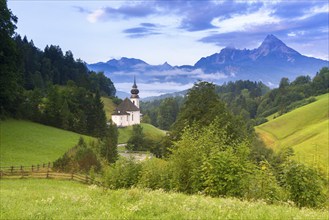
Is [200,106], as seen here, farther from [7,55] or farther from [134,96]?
[134,96]

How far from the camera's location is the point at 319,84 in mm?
185000

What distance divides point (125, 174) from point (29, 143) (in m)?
37.6

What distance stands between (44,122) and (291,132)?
82587 millimetres

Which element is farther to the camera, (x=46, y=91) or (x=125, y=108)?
(x=125, y=108)

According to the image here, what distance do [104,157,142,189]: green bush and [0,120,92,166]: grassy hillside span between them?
2379 centimetres

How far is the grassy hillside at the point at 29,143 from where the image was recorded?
44812 millimetres

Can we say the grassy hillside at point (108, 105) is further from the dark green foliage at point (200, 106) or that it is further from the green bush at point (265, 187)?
the green bush at point (265, 187)

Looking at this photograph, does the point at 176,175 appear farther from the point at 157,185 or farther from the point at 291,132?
the point at 291,132

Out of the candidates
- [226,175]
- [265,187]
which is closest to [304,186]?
[265,187]

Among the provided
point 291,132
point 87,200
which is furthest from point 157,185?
point 291,132

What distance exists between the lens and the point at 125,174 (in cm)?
2161

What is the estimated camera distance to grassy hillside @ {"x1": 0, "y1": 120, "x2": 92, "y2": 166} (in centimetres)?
4481

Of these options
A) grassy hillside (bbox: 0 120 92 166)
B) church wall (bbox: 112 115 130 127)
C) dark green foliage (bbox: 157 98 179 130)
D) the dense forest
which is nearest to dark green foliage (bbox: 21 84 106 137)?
the dense forest

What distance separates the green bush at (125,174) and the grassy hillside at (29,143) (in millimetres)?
23793
